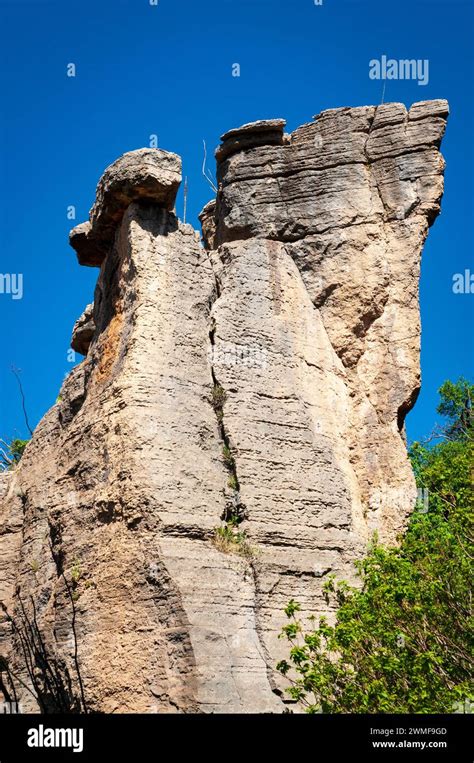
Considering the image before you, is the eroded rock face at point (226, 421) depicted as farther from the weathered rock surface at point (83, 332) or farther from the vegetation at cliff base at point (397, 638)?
the weathered rock surface at point (83, 332)

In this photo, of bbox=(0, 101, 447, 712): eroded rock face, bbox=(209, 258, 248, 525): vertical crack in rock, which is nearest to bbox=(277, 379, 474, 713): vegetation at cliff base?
bbox=(0, 101, 447, 712): eroded rock face

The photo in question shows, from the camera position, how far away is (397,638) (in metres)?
13.1

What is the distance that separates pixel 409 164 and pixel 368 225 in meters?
1.10

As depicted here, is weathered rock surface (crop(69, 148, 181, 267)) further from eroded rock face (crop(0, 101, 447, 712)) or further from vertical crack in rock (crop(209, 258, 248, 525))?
vertical crack in rock (crop(209, 258, 248, 525))

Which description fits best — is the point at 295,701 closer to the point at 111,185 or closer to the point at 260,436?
the point at 260,436

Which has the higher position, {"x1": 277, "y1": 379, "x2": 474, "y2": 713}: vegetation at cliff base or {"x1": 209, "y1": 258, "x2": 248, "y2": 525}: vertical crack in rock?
{"x1": 209, "y1": 258, "x2": 248, "y2": 525}: vertical crack in rock

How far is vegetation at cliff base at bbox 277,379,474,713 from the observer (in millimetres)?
12484

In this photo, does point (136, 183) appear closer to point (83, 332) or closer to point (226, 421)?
point (226, 421)

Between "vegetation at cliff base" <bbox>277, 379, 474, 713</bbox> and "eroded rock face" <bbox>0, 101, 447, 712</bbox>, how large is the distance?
0.59m

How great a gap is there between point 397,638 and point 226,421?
364cm

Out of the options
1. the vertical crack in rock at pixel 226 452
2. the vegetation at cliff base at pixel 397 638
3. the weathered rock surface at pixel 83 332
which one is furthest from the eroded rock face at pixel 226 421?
the weathered rock surface at pixel 83 332

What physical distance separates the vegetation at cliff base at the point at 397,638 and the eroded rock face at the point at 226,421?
23.1 inches

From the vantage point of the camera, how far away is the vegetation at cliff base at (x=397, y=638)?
41.0 feet

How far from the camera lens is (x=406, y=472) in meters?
16.4
